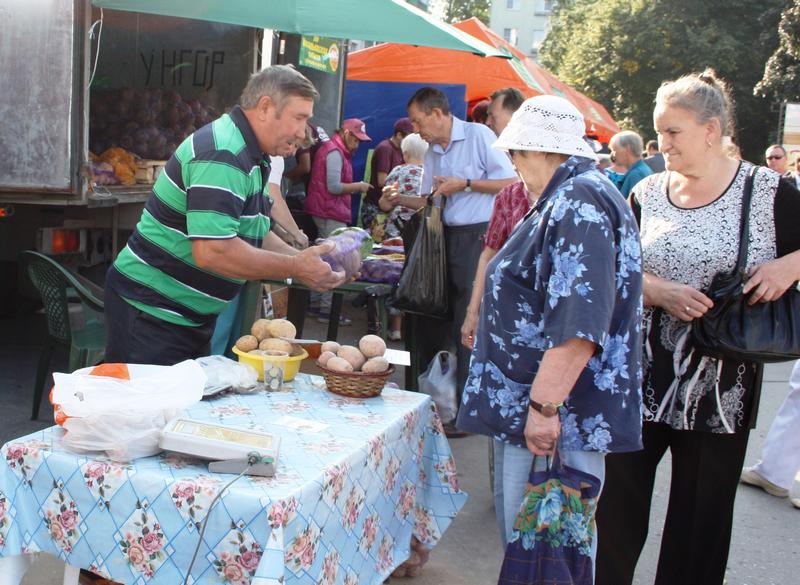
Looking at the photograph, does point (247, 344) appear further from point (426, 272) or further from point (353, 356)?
point (426, 272)

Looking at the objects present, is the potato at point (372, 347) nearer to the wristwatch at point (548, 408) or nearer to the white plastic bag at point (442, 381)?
the wristwatch at point (548, 408)

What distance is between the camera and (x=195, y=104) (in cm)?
741

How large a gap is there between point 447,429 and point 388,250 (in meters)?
1.37

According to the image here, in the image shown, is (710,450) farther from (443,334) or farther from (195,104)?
(195,104)

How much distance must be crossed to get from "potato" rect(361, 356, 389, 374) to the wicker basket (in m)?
0.01

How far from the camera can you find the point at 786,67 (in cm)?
2564

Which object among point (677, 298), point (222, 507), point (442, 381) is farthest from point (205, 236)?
point (442, 381)

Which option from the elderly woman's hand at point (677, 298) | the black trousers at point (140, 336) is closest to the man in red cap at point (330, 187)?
the black trousers at point (140, 336)

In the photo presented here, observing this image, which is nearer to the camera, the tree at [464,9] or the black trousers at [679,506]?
the black trousers at [679,506]

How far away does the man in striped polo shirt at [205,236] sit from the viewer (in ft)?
9.30

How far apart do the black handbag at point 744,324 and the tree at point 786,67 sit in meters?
24.1

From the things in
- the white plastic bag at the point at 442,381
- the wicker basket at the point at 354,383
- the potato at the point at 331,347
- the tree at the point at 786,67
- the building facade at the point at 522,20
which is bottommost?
the white plastic bag at the point at 442,381

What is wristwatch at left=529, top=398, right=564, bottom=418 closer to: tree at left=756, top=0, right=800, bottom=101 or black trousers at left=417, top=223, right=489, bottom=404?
black trousers at left=417, top=223, right=489, bottom=404

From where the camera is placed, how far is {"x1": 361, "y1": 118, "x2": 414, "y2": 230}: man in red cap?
912 cm
